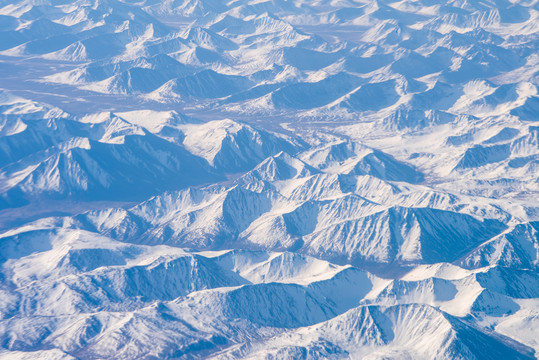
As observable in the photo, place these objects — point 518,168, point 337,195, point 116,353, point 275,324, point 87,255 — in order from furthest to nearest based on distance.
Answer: point 518,168 < point 337,195 < point 87,255 < point 275,324 < point 116,353

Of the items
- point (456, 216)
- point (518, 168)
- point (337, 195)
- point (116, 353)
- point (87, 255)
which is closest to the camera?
point (116, 353)

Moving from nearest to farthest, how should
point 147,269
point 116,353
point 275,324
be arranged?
point 116,353, point 275,324, point 147,269

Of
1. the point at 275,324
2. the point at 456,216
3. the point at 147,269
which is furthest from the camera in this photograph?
the point at 456,216

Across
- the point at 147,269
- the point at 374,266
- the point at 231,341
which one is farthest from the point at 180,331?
the point at 374,266

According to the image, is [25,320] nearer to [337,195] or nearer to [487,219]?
[337,195]

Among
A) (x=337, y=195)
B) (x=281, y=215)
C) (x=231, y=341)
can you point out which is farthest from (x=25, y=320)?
(x=337, y=195)

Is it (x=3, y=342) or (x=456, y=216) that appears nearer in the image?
(x=3, y=342)

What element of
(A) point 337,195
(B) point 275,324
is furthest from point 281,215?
(B) point 275,324

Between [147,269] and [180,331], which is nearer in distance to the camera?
[180,331]

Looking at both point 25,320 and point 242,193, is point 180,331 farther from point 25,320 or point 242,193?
point 242,193
